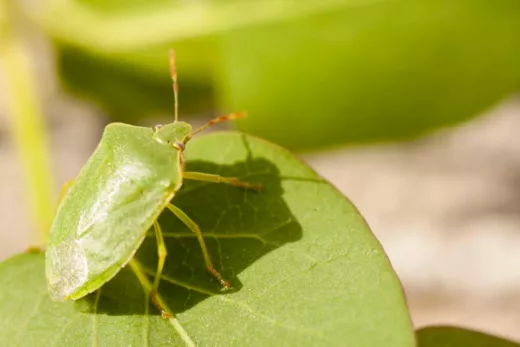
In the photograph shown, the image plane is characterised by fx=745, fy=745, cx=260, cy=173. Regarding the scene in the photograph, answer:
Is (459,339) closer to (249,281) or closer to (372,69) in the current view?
(249,281)

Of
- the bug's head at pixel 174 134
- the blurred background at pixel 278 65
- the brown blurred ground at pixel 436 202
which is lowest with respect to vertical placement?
the brown blurred ground at pixel 436 202

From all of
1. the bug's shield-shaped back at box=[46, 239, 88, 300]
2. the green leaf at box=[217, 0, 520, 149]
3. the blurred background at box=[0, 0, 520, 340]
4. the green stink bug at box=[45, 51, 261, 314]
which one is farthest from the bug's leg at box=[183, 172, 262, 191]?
the green leaf at box=[217, 0, 520, 149]

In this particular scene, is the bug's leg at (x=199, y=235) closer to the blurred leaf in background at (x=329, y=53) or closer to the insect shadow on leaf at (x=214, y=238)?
the insect shadow on leaf at (x=214, y=238)

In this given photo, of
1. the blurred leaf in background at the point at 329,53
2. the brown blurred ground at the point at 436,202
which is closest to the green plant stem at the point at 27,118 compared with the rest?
the blurred leaf in background at the point at 329,53

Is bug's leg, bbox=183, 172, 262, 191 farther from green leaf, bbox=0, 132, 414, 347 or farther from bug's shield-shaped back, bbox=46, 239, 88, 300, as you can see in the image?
bug's shield-shaped back, bbox=46, 239, 88, 300

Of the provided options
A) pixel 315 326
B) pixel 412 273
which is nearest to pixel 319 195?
pixel 315 326

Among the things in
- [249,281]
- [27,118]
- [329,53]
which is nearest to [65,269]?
[249,281]
